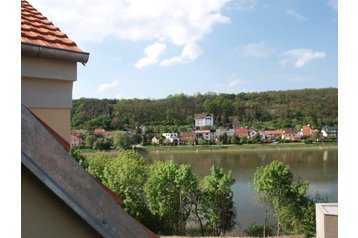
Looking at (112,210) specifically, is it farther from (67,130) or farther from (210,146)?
(210,146)

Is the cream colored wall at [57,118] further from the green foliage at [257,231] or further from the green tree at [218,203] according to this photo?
the green foliage at [257,231]

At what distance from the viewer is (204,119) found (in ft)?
129

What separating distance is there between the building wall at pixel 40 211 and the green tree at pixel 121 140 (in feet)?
83.8

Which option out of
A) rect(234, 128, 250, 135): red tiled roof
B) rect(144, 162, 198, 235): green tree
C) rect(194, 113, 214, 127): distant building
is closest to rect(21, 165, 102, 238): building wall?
rect(144, 162, 198, 235): green tree

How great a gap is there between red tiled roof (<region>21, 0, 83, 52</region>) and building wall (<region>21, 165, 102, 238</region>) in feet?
1.53

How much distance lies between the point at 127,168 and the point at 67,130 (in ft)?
32.7

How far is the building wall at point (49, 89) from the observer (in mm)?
908

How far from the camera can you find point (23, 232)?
1.74 ft

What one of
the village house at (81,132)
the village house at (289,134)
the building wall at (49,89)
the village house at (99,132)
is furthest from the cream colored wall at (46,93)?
the village house at (289,134)

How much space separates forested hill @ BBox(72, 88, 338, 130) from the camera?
31420 mm

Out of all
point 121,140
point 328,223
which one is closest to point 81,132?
point 121,140

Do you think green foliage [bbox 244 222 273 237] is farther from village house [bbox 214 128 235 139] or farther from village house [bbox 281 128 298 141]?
village house [bbox 214 128 235 139]

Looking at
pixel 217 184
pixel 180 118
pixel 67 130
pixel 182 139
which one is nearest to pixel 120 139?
pixel 182 139

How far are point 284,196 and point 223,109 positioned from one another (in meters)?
31.2
